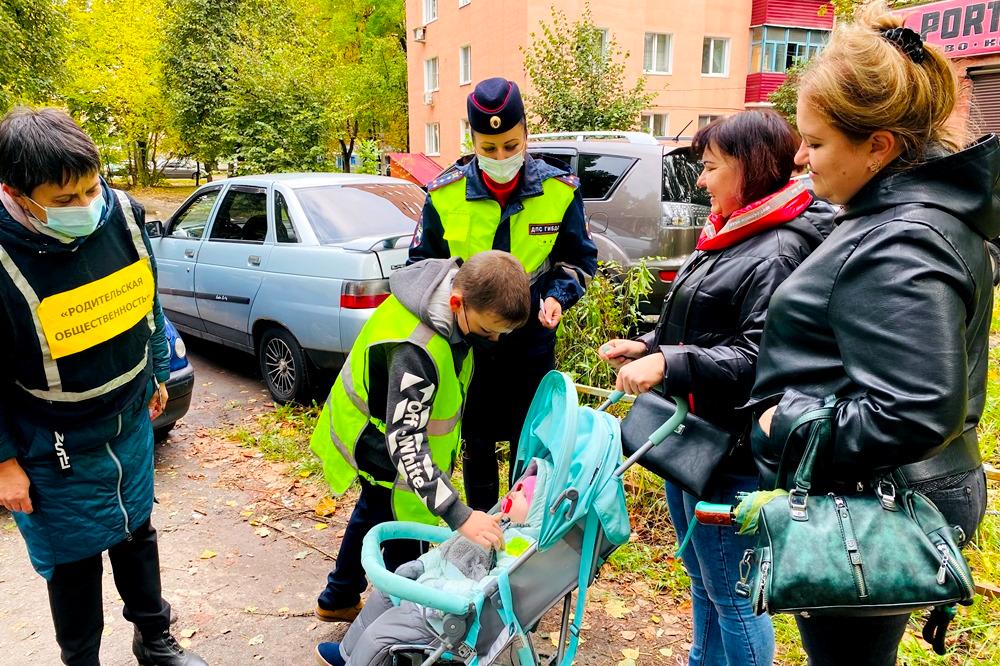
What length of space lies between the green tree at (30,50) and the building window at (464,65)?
14385 millimetres

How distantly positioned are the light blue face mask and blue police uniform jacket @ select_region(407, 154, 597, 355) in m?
1.20

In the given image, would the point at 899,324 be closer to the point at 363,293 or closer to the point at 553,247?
the point at 553,247

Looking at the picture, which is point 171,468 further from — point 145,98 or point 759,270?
point 145,98

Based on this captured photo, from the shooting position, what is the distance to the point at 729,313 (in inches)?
76.0

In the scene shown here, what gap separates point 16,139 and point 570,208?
192 cm

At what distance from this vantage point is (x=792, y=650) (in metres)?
2.75

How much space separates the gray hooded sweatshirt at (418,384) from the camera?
208 cm

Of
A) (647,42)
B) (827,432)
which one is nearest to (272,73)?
(827,432)

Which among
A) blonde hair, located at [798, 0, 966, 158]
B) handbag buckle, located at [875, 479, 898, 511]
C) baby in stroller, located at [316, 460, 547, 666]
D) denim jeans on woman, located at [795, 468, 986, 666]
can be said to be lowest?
baby in stroller, located at [316, 460, 547, 666]

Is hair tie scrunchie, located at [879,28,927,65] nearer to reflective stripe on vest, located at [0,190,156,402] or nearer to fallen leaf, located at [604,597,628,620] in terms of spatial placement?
reflective stripe on vest, located at [0,190,156,402]

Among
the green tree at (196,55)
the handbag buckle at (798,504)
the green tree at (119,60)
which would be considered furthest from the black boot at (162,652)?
the green tree at (119,60)

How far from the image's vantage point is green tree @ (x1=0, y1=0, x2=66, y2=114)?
1168 centimetres

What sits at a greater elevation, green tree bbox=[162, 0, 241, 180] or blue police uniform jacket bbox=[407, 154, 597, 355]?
green tree bbox=[162, 0, 241, 180]

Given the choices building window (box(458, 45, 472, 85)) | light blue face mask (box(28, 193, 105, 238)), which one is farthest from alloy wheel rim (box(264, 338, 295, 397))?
building window (box(458, 45, 472, 85))
